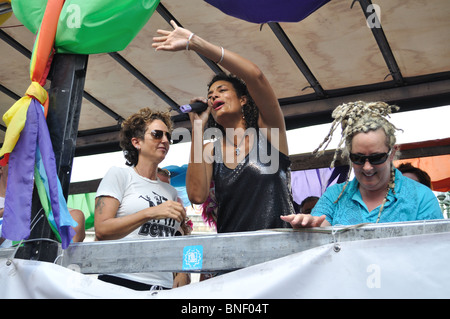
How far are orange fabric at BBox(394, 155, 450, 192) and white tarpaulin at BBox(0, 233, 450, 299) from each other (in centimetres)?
340

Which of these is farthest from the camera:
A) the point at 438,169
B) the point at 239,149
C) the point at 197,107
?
the point at 438,169

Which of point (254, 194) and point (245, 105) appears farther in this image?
point (245, 105)

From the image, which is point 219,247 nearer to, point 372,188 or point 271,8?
point 372,188

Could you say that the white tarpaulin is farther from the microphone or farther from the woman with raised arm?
the microphone

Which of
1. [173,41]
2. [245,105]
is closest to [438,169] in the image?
[245,105]

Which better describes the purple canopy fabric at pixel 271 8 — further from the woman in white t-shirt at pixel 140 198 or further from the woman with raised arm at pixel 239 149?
the woman in white t-shirt at pixel 140 198

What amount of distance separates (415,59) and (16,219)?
2.61 meters

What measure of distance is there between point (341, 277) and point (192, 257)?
1.58 ft

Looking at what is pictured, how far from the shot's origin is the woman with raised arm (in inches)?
81.3

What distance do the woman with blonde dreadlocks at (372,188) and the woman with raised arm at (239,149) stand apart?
0.73ft

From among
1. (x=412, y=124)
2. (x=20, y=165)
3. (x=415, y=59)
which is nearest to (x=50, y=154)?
(x=20, y=165)

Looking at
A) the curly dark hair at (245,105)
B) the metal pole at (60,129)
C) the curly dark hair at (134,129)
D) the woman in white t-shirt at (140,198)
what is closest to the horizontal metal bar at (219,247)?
the metal pole at (60,129)

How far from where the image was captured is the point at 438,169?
4652 millimetres

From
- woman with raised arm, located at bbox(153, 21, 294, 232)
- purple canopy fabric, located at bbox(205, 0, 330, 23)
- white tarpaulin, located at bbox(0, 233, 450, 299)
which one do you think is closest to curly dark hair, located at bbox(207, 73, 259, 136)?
woman with raised arm, located at bbox(153, 21, 294, 232)
